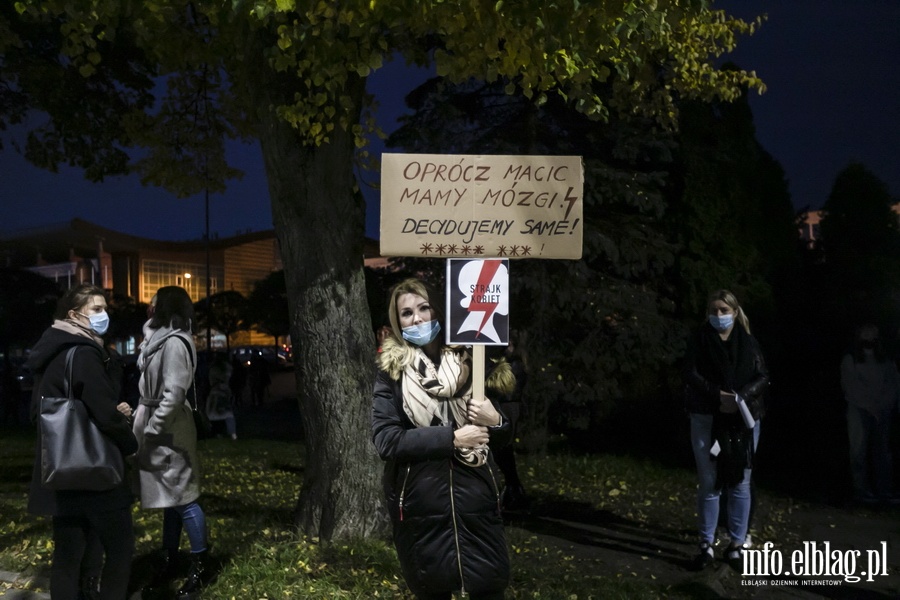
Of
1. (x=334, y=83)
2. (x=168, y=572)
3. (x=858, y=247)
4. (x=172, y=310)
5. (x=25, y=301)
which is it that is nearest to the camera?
(x=172, y=310)

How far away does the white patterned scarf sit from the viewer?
4133 millimetres

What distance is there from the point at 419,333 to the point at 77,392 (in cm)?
191

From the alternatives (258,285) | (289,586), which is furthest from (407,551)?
(258,285)

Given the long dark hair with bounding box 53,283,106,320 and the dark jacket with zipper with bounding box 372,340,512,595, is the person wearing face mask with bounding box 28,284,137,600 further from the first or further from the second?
the dark jacket with zipper with bounding box 372,340,512,595

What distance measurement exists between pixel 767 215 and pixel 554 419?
4095 mm

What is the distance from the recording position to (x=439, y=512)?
13.2ft

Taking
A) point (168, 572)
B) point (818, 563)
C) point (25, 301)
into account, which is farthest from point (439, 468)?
point (25, 301)

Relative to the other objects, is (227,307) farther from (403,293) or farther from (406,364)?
(406,364)

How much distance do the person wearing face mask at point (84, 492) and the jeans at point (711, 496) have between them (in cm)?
401

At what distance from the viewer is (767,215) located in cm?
1337

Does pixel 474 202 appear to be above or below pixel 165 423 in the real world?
above

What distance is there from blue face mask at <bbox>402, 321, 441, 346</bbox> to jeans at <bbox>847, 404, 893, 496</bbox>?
23.4 feet

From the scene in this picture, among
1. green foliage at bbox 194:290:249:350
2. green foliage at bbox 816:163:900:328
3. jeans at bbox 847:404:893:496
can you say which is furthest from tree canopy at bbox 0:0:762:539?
green foliage at bbox 194:290:249:350

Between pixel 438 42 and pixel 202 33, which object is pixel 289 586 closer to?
pixel 202 33
